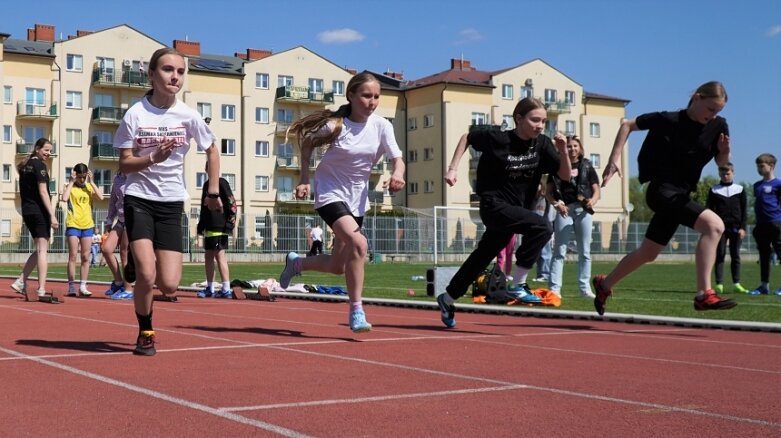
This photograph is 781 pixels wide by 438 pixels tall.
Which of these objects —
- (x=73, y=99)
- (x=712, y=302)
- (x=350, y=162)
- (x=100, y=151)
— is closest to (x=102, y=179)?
(x=100, y=151)

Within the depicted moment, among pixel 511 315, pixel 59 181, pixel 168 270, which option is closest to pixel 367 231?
pixel 59 181

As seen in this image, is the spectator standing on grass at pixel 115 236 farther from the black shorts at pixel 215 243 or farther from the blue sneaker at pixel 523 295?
the blue sneaker at pixel 523 295

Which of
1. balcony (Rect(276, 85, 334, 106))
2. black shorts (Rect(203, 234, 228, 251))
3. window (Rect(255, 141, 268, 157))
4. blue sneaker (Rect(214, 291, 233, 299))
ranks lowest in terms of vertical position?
blue sneaker (Rect(214, 291, 233, 299))

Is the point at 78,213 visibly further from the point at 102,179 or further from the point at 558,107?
the point at 558,107

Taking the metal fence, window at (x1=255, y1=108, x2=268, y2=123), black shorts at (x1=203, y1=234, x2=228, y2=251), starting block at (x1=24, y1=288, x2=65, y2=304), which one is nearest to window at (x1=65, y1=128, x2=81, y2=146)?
window at (x1=255, y1=108, x2=268, y2=123)

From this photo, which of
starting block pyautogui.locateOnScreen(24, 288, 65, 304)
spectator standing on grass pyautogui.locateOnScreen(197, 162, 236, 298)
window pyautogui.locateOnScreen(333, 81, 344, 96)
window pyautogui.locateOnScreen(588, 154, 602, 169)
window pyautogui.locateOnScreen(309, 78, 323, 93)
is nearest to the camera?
starting block pyautogui.locateOnScreen(24, 288, 65, 304)

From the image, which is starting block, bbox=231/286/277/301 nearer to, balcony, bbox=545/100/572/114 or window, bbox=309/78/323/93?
window, bbox=309/78/323/93

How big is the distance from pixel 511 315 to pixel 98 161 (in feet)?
219

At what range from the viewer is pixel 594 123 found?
300ft

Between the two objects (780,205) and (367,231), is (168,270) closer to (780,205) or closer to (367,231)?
(780,205)

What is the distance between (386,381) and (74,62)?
230ft

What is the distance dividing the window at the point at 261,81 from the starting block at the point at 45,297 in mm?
66782

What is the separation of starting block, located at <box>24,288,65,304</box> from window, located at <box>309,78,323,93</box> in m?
69.1

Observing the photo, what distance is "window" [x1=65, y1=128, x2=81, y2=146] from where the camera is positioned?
2832 inches
